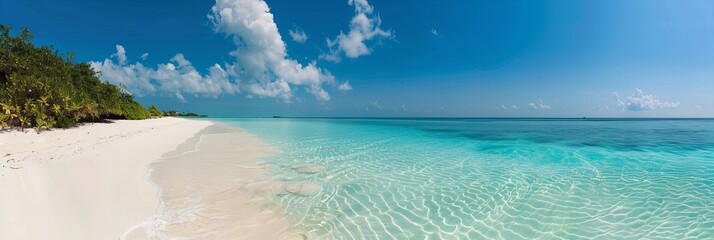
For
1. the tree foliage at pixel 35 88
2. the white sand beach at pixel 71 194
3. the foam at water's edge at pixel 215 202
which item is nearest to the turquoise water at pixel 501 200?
the foam at water's edge at pixel 215 202

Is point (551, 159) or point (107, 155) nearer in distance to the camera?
point (107, 155)

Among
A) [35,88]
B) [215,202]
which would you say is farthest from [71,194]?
[35,88]

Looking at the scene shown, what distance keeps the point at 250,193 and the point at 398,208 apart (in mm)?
3055

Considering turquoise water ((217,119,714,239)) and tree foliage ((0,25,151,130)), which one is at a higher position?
tree foliage ((0,25,151,130))

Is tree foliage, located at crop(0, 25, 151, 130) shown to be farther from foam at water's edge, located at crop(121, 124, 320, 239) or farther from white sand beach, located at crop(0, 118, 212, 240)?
foam at water's edge, located at crop(121, 124, 320, 239)

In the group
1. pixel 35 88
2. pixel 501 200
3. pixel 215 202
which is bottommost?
pixel 501 200

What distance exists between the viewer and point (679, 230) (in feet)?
14.6

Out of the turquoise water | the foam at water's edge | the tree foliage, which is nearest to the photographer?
the foam at water's edge

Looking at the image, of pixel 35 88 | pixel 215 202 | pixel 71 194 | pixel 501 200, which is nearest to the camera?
pixel 71 194

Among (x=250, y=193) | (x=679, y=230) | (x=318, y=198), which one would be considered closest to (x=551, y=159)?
(x=679, y=230)

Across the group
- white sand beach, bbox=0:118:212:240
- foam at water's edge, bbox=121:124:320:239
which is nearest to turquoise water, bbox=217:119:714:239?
foam at water's edge, bbox=121:124:320:239

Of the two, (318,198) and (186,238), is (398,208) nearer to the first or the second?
(318,198)

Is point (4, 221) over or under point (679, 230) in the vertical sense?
over

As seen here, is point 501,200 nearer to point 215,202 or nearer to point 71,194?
point 215,202
